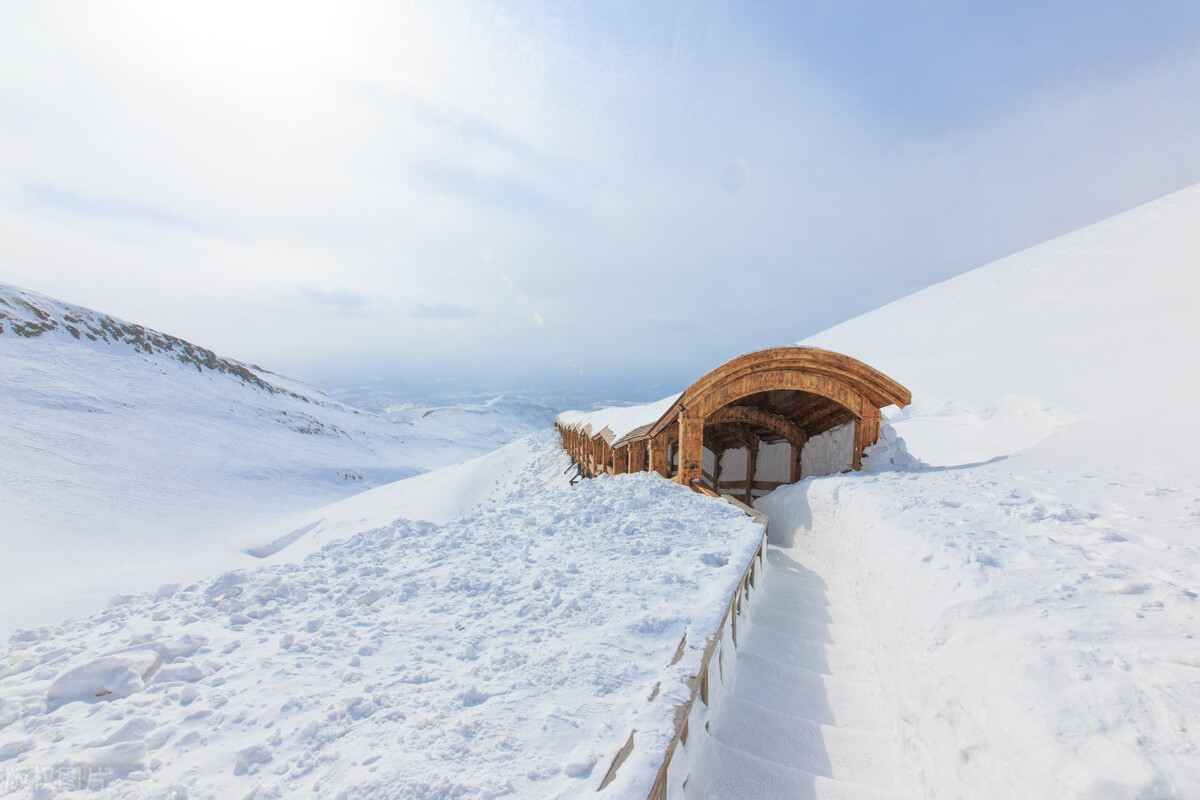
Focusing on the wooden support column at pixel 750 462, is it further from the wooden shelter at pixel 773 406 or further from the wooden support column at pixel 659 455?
the wooden support column at pixel 659 455

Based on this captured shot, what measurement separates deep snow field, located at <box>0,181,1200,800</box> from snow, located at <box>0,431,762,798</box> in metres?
0.02

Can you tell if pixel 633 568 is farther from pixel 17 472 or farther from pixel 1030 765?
pixel 17 472

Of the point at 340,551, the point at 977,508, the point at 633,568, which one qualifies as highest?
the point at 977,508

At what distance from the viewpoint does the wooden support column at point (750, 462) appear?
598 inches

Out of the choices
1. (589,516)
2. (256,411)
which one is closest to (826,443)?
(589,516)

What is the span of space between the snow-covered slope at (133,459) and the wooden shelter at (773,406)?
1134cm

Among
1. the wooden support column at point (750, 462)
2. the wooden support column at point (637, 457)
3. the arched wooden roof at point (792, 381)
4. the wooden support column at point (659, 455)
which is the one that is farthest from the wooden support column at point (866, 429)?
the wooden support column at point (750, 462)

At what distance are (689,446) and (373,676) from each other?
23.9 feet

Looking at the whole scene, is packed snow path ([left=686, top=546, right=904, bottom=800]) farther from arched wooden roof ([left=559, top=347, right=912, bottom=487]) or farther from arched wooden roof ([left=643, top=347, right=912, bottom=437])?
arched wooden roof ([left=643, top=347, right=912, bottom=437])

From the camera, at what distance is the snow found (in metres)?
2.74

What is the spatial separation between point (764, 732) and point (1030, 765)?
1.78 metres

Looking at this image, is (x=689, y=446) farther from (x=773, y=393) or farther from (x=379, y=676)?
(x=379, y=676)

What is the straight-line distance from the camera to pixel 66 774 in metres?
2.75

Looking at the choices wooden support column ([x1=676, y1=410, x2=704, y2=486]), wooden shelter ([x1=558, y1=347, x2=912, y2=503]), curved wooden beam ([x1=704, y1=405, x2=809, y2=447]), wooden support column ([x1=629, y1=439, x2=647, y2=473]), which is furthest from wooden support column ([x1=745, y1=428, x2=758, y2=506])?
wooden support column ([x1=676, y1=410, x2=704, y2=486])
